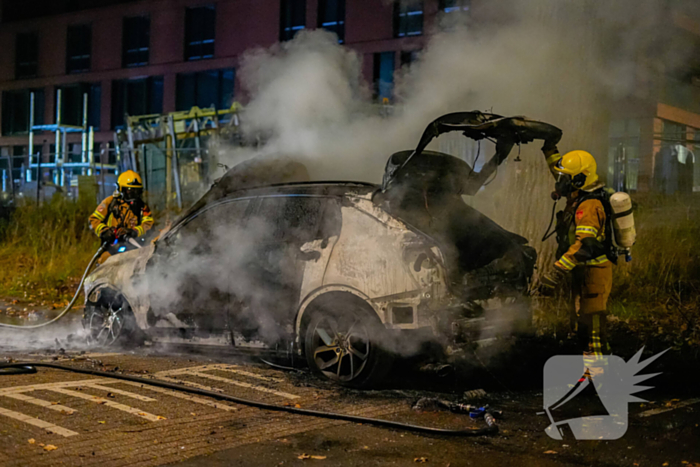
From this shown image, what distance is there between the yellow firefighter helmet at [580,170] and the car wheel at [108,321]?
409 centimetres

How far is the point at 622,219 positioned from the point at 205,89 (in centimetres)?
2572

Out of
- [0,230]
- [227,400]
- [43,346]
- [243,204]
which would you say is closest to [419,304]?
[227,400]

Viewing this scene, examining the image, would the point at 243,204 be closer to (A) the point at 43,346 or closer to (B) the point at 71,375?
(B) the point at 71,375

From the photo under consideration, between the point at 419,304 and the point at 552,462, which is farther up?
the point at 419,304

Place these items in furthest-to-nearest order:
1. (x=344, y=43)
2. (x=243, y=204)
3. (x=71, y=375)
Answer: (x=344, y=43)
(x=243, y=204)
(x=71, y=375)

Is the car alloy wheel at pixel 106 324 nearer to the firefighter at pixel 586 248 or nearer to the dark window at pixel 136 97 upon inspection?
the firefighter at pixel 586 248

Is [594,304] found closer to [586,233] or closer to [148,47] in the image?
[586,233]

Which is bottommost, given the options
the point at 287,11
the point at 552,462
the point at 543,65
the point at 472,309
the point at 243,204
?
the point at 552,462

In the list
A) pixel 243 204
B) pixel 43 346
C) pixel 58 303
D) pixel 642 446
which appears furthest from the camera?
pixel 58 303

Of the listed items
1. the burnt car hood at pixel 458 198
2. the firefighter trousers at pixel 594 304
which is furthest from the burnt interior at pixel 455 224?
the firefighter trousers at pixel 594 304

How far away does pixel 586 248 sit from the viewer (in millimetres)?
5852

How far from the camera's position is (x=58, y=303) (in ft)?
36.6

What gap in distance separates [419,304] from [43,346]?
170 inches

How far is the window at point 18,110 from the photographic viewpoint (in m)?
33.9
